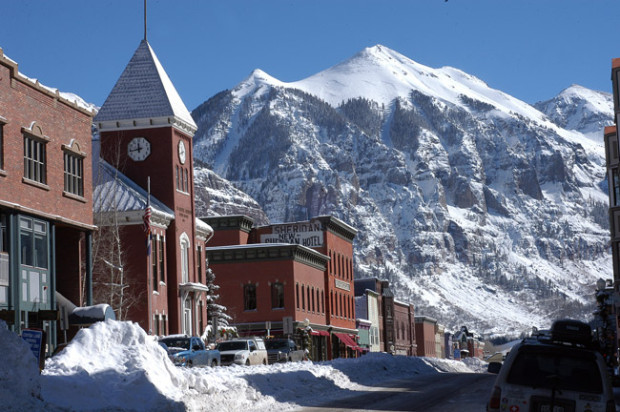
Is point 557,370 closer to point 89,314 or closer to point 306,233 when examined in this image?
point 89,314

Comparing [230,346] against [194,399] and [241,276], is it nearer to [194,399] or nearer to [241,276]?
[194,399]

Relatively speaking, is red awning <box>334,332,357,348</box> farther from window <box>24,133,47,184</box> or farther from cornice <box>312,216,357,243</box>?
window <box>24,133,47,184</box>

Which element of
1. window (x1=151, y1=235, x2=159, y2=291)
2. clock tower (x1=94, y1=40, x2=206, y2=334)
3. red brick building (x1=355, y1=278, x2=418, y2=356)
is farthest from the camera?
red brick building (x1=355, y1=278, x2=418, y2=356)

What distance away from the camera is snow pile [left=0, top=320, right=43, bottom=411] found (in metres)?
18.4

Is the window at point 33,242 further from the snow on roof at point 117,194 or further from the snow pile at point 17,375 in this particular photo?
the snow pile at point 17,375

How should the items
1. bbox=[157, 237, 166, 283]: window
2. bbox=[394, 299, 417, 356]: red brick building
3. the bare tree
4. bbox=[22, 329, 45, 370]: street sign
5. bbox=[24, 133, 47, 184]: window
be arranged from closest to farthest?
bbox=[22, 329, 45, 370]: street sign → bbox=[24, 133, 47, 184]: window → the bare tree → bbox=[157, 237, 166, 283]: window → bbox=[394, 299, 417, 356]: red brick building

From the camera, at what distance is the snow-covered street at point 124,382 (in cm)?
1894

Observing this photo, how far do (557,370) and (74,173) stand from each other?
30.6m

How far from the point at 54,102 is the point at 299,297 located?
40339 millimetres

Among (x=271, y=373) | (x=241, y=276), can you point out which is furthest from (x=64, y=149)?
(x=241, y=276)

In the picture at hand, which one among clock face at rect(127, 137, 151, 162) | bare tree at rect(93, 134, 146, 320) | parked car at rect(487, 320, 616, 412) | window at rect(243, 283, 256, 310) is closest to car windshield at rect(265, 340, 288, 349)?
bare tree at rect(93, 134, 146, 320)

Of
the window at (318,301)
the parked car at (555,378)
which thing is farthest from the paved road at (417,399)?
the window at (318,301)

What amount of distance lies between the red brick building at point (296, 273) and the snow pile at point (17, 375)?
52.3 m

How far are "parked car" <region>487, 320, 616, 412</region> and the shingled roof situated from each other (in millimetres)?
46280
